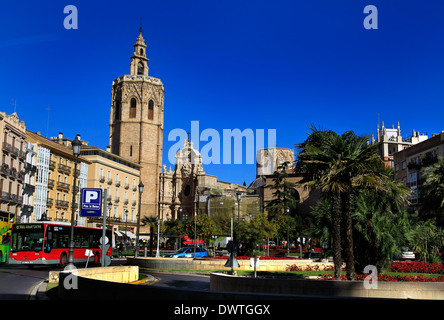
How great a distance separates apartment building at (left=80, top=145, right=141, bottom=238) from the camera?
235 feet

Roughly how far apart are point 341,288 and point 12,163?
4478cm

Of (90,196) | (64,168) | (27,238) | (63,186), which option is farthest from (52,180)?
(90,196)

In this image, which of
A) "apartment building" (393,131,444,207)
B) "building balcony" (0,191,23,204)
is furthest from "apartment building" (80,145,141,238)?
"apartment building" (393,131,444,207)

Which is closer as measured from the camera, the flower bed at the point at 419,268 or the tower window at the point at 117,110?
the flower bed at the point at 419,268

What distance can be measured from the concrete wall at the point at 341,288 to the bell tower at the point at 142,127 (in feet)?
278

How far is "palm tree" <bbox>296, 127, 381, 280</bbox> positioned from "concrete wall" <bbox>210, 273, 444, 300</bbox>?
4241 millimetres

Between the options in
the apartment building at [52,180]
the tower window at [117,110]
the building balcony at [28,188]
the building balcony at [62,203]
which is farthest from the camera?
the tower window at [117,110]

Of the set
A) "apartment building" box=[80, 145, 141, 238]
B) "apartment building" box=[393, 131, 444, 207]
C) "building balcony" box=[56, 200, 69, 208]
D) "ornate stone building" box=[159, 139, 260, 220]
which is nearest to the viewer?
"apartment building" box=[393, 131, 444, 207]

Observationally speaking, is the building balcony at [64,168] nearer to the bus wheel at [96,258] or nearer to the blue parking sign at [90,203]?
the bus wheel at [96,258]

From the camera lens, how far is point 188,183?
10262cm

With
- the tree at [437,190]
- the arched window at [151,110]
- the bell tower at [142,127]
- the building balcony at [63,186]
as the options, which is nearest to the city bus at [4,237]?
the tree at [437,190]

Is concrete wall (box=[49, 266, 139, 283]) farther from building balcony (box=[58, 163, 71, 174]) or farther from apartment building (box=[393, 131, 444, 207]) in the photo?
building balcony (box=[58, 163, 71, 174])

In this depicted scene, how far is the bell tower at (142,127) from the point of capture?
321ft
